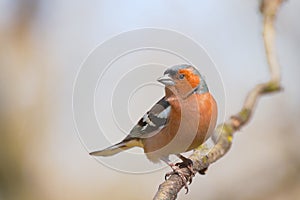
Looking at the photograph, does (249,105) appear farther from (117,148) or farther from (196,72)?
(117,148)

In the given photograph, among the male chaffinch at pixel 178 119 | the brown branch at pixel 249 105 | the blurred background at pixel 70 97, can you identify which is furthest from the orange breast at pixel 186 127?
the blurred background at pixel 70 97

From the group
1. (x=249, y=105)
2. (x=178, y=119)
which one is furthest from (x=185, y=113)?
(x=249, y=105)

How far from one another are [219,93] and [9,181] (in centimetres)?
146

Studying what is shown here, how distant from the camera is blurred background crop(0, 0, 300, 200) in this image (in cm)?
264

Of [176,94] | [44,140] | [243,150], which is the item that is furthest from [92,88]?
[243,150]

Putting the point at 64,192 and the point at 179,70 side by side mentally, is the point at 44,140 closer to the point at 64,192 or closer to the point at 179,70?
the point at 64,192

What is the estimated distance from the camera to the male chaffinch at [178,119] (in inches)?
64.9

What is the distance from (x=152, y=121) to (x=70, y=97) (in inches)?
52.5

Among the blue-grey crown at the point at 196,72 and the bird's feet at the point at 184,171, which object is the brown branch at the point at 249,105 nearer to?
the bird's feet at the point at 184,171

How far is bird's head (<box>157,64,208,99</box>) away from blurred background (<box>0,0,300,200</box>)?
75 cm

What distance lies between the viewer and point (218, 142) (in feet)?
5.98

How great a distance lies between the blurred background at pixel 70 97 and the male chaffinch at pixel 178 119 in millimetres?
758

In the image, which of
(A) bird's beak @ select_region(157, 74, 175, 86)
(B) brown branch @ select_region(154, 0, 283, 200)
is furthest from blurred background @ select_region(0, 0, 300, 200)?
(A) bird's beak @ select_region(157, 74, 175, 86)

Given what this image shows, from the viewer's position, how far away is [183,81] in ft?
5.58
